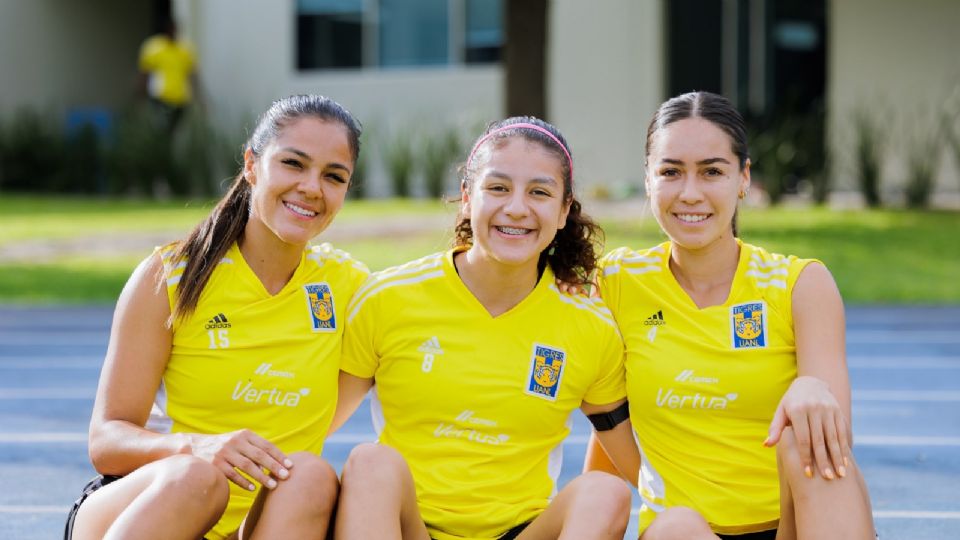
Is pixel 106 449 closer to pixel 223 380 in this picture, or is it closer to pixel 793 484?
pixel 223 380

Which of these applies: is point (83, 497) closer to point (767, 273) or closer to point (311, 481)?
point (311, 481)

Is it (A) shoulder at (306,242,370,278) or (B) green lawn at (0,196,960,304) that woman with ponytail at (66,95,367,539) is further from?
(B) green lawn at (0,196,960,304)

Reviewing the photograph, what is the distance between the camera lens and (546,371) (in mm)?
3576

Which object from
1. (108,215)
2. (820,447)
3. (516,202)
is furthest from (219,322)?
(108,215)

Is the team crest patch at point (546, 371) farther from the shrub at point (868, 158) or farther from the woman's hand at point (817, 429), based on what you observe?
the shrub at point (868, 158)

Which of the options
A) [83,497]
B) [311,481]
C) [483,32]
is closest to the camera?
[311,481]

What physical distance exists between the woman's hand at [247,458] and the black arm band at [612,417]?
3.05ft

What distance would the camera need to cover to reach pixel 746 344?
357cm

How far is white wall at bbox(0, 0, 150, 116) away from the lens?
2100 centimetres

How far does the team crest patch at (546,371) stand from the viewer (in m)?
3.57

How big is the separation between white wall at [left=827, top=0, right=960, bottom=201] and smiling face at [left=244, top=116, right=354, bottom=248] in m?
12.9

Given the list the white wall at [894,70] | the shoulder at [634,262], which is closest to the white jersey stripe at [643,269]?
the shoulder at [634,262]

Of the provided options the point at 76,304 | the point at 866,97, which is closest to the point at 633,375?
the point at 76,304

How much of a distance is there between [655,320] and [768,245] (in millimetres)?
8211
